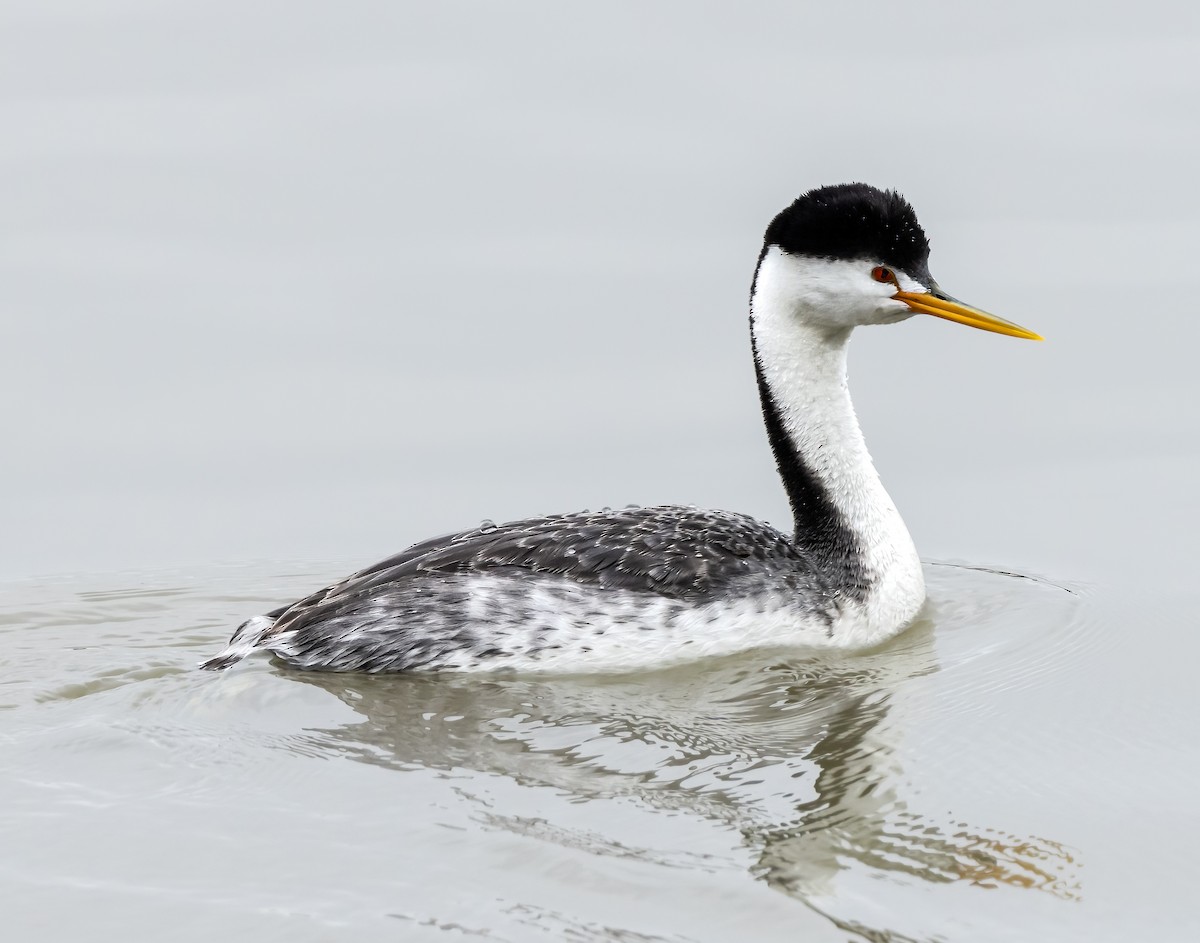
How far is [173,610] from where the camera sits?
10.0 metres

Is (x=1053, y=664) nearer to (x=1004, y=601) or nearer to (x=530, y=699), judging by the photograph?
(x=1004, y=601)

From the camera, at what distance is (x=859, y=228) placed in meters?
9.12

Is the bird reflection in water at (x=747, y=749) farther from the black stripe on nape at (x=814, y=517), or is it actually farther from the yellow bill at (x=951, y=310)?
the yellow bill at (x=951, y=310)

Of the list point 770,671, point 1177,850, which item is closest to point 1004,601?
point 770,671

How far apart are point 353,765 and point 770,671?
7.13ft

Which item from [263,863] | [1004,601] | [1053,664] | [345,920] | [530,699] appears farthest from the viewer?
[1004,601]

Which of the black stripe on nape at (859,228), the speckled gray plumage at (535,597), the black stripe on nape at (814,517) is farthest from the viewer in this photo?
the black stripe on nape at (814,517)

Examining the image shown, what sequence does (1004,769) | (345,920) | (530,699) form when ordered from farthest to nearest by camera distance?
(530,699), (1004,769), (345,920)

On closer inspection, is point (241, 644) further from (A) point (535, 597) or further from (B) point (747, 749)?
(B) point (747, 749)

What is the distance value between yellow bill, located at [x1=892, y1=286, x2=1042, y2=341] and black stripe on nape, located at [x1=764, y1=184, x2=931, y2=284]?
9 cm

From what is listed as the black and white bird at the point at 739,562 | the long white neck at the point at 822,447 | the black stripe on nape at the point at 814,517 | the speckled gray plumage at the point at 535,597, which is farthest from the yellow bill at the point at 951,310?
the speckled gray plumage at the point at 535,597

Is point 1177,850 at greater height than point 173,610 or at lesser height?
lesser

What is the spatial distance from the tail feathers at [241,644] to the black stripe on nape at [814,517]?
2725 mm

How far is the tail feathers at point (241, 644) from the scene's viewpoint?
884 cm
